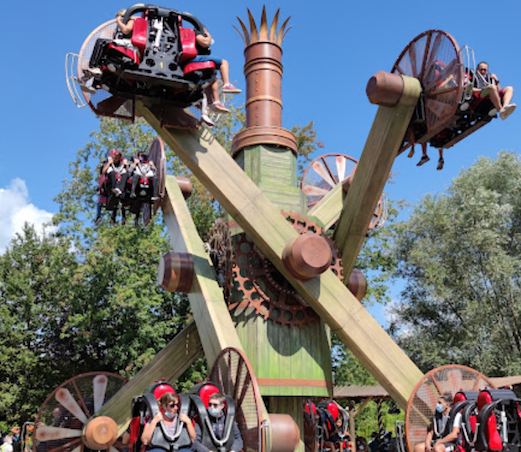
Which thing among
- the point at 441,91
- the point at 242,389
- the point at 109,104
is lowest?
the point at 242,389

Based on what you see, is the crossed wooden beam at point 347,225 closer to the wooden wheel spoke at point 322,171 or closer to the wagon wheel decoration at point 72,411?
the wagon wheel decoration at point 72,411

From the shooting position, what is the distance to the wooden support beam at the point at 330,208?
10789mm

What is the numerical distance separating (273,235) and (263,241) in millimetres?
174

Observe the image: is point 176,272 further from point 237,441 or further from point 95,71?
point 237,441

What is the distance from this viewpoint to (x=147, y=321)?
21250 millimetres

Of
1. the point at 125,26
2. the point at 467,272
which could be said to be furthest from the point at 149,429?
the point at 467,272

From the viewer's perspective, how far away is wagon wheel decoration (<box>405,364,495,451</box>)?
7.85m

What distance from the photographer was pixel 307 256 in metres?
8.26

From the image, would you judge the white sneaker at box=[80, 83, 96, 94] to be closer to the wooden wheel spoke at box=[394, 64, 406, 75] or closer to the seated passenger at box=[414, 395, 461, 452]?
the wooden wheel spoke at box=[394, 64, 406, 75]

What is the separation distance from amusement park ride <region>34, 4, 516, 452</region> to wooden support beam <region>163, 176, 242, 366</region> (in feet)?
0.11

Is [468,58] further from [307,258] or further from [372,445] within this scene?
[372,445]

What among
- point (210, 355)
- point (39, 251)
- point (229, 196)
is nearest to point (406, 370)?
point (210, 355)

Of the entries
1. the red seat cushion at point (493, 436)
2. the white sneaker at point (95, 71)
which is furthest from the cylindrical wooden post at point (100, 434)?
the red seat cushion at point (493, 436)

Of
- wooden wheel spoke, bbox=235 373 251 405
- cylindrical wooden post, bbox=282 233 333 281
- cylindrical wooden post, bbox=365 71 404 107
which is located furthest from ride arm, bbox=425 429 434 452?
cylindrical wooden post, bbox=365 71 404 107
